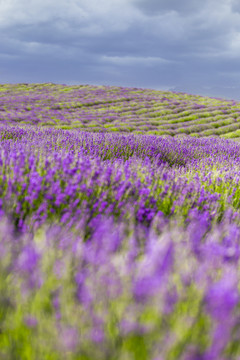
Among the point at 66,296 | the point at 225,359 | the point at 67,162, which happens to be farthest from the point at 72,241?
the point at 67,162

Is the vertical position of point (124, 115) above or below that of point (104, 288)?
above

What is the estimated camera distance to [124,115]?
62.4ft

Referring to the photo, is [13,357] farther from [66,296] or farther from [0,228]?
[0,228]

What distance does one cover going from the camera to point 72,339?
0.86 metres

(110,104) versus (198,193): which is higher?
(110,104)

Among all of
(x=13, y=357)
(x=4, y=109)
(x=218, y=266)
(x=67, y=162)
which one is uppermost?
(x=4, y=109)

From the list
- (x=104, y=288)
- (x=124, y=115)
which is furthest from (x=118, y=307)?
(x=124, y=115)

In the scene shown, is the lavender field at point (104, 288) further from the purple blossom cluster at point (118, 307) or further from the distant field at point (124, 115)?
the distant field at point (124, 115)

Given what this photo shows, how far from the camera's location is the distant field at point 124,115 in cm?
1488

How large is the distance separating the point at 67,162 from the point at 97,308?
5.45ft

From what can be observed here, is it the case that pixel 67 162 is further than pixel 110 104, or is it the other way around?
pixel 110 104

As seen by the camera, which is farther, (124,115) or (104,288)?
(124,115)

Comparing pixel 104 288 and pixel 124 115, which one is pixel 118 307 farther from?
pixel 124 115

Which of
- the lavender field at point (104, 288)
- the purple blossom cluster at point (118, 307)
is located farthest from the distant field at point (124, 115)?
the purple blossom cluster at point (118, 307)
